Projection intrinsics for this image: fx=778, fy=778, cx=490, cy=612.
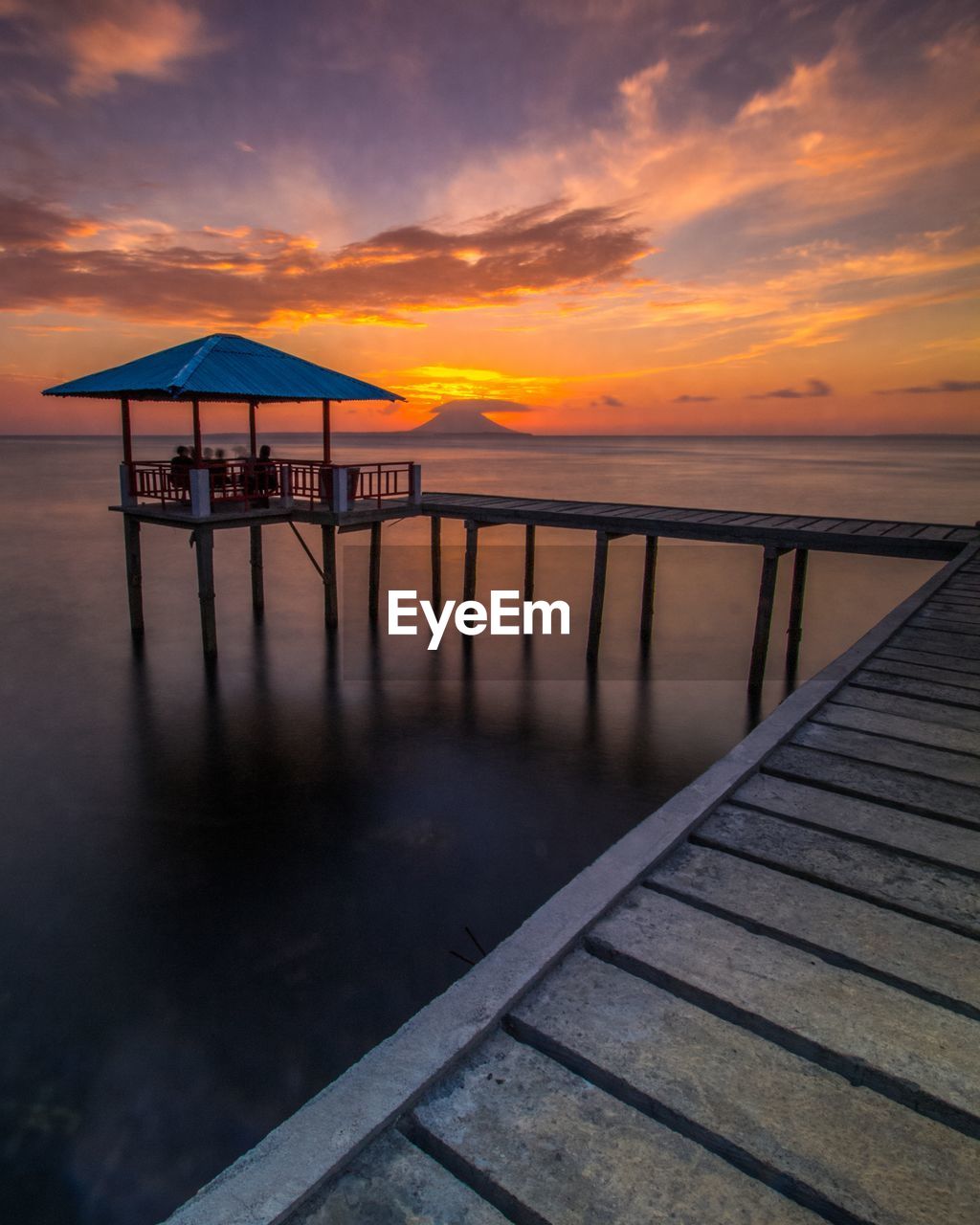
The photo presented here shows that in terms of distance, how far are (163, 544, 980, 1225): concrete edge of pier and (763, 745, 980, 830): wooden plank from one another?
67cm

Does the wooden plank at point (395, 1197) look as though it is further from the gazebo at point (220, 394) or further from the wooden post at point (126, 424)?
the wooden post at point (126, 424)

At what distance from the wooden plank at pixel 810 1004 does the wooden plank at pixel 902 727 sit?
7.00 ft

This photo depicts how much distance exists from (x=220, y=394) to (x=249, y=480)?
1.69 metres

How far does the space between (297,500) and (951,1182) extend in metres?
16.1

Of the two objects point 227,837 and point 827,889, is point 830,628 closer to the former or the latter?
Result: point 227,837

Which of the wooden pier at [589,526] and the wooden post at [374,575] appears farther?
the wooden post at [374,575]

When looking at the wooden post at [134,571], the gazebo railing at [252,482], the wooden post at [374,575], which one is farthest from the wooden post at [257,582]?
the gazebo railing at [252,482]

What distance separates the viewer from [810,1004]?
2287 mm

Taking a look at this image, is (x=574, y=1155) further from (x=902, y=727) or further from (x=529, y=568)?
(x=529, y=568)

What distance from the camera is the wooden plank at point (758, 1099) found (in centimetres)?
177

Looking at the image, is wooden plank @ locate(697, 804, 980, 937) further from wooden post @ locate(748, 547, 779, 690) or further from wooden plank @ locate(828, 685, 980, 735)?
wooden post @ locate(748, 547, 779, 690)

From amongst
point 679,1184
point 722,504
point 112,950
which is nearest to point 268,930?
point 112,950

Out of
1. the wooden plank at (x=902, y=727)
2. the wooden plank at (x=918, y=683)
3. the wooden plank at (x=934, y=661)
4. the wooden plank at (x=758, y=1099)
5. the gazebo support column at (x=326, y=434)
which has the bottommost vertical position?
the wooden plank at (x=758, y=1099)

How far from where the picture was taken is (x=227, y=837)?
9117mm
